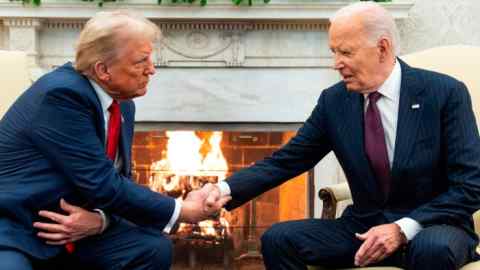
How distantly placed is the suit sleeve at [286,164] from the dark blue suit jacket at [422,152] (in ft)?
0.22

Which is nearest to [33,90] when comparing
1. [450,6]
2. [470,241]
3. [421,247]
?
[421,247]

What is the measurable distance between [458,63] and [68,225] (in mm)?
1618

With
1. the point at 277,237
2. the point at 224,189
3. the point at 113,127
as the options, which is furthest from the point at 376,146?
the point at 113,127

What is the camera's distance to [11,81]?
3.07m

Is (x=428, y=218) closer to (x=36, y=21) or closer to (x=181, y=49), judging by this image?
(x=181, y=49)

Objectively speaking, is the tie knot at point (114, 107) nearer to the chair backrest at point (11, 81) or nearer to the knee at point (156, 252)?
the knee at point (156, 252)

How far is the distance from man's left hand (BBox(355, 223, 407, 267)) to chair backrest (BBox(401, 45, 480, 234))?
92cm

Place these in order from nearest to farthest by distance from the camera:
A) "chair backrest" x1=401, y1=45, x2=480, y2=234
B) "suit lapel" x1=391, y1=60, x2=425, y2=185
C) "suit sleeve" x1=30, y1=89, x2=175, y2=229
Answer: "suit sleeve" x1=30, y1=89, x2=175, y2=229, "suit lapel" x1=391, y1=60, x2=425, y2=185, "chair backrest" x1=401, y1=45, x2=480, y2=234

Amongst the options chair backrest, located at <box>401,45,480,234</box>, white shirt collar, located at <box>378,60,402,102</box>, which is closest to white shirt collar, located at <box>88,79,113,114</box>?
white shirt collar, located at <box>378,60,402,102</box>

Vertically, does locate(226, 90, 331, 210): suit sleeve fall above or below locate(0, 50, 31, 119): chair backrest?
below

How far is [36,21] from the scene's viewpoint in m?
4.11

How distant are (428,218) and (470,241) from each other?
14 cm

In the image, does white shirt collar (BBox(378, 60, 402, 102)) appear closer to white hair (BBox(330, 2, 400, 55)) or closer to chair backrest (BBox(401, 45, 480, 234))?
white hair (BBox(330, 2, 400, 55))

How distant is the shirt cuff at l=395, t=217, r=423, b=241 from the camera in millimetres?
2400
